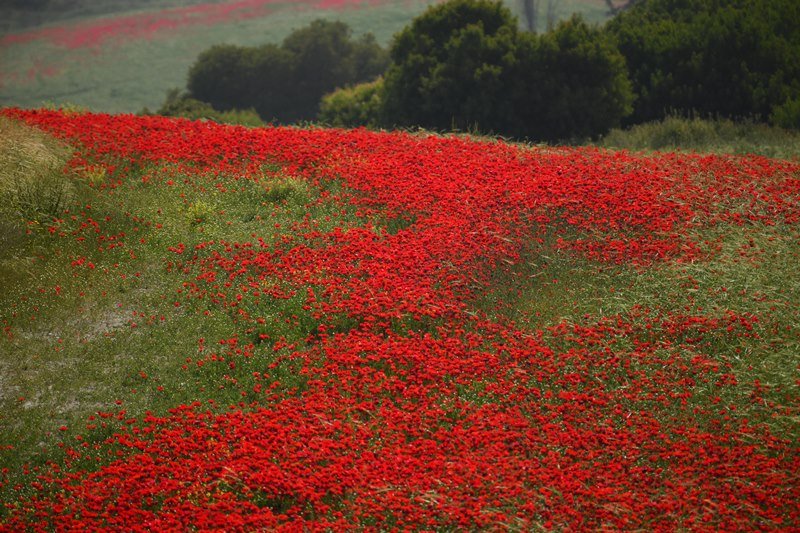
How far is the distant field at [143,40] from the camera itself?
42.2m

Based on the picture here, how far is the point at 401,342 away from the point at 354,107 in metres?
19.8

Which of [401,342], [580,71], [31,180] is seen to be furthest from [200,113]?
[401,342]

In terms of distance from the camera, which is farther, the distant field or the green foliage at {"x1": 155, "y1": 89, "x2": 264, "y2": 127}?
the distant field

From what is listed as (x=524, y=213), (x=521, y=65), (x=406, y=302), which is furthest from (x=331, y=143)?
(x=521, y=65)

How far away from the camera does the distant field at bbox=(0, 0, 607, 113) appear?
139ft

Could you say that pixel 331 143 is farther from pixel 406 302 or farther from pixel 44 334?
pixel 44 334

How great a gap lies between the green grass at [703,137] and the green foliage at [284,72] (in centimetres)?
1983

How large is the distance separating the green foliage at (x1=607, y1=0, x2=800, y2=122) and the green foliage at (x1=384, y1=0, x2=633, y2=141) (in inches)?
55.4

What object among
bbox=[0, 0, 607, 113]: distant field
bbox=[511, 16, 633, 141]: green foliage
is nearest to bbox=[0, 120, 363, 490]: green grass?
bbox=[511, 16, 633, 141]: green foliage

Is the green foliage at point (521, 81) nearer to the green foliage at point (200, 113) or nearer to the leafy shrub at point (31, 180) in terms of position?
the green foliage at point (200, 113)

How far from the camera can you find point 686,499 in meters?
8.44

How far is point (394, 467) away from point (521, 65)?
57.7ft

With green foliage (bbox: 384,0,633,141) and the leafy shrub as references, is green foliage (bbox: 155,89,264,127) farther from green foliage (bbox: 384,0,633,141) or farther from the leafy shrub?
the leafy shrub

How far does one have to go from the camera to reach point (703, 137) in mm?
20797
